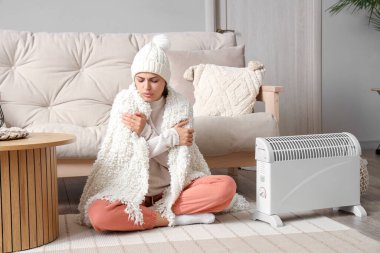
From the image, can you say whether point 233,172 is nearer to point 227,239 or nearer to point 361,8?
point 227,239

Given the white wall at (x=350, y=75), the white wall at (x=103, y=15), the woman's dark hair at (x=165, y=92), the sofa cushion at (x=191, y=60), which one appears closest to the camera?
the woman's dark hair at (x=165, y=92)

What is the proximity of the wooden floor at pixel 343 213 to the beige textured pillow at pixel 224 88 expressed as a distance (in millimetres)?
459

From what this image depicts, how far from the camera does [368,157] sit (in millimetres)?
4539

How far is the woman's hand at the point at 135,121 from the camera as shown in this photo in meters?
2.44

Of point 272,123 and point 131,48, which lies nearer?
point 272,123

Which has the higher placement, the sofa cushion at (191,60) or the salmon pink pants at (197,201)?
the sofa cushion at (191,60)

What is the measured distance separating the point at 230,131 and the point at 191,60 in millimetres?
592

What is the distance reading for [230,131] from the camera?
2.93 m

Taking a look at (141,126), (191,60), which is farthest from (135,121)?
(191,60)

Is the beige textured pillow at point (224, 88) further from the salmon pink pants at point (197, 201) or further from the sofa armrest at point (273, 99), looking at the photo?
the salmon pink pants at point (197, 201)

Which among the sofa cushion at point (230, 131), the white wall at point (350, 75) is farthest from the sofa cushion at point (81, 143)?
the white wall at point (350, 75)

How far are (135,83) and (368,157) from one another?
255 cm

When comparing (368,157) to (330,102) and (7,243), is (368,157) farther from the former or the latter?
(7,243)

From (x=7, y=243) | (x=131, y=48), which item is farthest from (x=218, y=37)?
(x=7, y=243)
